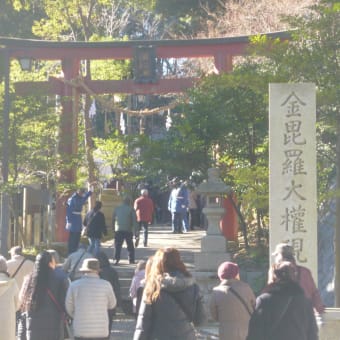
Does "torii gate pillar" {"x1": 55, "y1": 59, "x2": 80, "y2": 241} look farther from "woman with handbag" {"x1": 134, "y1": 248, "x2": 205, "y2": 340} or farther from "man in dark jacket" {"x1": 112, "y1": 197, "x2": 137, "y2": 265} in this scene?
"woman with handbag" {"x1": 134, "y1": 248, "x2": 205, "y2": 340}

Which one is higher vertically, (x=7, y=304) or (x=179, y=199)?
(x=179, y=199)

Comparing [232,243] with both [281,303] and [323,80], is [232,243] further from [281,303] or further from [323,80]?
[281,303]

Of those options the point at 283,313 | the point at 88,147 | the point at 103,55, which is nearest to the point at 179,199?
the point at 88,147

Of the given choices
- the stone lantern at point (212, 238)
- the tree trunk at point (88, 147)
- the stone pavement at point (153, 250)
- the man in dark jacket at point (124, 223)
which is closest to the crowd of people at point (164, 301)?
the stone pavement at point (153, 250)

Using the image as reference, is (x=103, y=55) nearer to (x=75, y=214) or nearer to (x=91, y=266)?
(x=75, y=214)

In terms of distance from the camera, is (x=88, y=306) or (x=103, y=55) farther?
(x=103, y=55)

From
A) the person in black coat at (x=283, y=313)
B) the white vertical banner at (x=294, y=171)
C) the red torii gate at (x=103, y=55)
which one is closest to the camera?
the person in black coat at (x=283, y=313)

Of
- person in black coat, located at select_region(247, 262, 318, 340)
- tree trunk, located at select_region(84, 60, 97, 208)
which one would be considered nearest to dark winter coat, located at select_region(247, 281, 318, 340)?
person in black coat, located at select_region(247, 262, 318, 340)

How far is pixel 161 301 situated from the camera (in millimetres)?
7902

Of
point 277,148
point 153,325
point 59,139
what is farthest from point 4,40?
point 153,325

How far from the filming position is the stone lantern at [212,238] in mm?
17520

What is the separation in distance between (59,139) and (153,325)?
17.5 meters

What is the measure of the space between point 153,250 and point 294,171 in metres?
12.6

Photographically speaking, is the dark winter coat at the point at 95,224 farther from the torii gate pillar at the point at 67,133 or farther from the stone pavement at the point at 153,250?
the torii gate pillar at the point at 67,133
